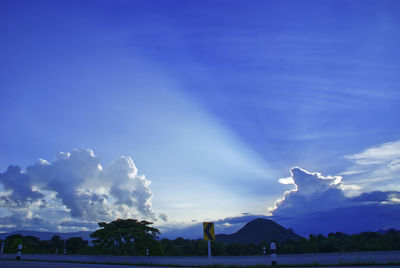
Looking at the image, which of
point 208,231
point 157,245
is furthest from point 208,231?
point 157,245

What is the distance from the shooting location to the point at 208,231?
16656 mm

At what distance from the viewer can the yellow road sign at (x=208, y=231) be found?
54.3 feet

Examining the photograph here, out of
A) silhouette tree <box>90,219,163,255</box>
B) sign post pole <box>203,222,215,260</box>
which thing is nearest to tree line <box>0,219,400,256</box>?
silhouette tree <box>90,219,163,255</box>

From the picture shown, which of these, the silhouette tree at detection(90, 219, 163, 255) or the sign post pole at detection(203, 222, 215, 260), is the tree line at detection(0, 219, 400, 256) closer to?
the silhouette tree at detection(90, 219, 163, 255)

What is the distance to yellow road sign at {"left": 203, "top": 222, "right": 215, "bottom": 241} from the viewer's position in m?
16.6

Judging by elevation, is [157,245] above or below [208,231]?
below

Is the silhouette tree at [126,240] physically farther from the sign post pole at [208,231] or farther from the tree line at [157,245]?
the sign post pole at [208,231]

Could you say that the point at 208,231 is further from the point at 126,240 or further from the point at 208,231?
the point at 126,240

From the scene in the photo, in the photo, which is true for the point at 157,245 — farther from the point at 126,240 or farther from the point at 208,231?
the point at 208,231

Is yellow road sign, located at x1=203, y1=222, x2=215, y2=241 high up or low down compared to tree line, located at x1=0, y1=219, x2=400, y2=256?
up


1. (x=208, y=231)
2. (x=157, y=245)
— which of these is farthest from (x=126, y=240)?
(x=208, y=231)

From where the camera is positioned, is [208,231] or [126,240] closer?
[208,231]

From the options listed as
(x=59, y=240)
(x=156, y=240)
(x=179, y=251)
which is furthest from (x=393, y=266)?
(x=59, y=240)

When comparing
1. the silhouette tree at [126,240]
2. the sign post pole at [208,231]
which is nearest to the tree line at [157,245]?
the silhouette tree at [126,240]
